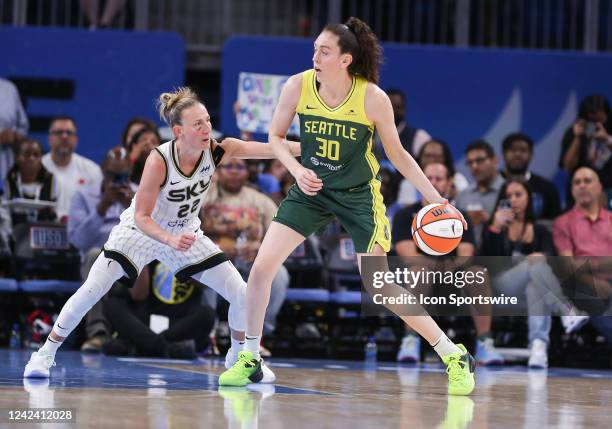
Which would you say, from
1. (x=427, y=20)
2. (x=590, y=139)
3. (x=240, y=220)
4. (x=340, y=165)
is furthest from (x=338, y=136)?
(x=427, y=20)

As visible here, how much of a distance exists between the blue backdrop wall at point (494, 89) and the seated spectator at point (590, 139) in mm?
259

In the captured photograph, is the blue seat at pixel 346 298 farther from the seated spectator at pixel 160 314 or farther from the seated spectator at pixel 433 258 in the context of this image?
the seated spectator at pixel 160 314

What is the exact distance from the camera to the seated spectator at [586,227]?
905cm

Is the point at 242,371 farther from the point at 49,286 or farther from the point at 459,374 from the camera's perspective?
the point at 49,286

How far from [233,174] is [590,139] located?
381cm

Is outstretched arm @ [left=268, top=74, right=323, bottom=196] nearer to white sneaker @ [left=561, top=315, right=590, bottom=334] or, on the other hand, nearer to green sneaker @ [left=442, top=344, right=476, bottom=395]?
green sneaker @ [left=442, top=344, right=476, bottom=395]

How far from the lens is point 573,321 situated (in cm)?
880

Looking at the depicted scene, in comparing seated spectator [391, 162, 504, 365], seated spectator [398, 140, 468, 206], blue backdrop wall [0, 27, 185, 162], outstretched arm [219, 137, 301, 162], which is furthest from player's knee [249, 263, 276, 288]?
blue backdrop wall [0, 27, 185, 162]

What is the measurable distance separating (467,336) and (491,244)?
975mm

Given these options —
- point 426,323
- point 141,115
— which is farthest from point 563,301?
point 141,115

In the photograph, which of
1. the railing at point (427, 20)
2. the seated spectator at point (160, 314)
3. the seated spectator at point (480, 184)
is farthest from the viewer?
the railing at point (427, 20)

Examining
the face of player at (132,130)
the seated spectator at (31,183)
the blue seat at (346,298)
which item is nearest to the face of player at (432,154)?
the blue seat at (346,298)

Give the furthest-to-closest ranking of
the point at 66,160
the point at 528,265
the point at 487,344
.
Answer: the point at 66,160
the point at 528,265
the point at 487,344

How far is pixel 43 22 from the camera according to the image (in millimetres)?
11211
